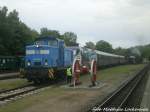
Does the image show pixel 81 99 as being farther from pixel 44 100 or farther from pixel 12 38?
pixel 12 38

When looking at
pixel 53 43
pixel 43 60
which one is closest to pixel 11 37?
pixel 53 43

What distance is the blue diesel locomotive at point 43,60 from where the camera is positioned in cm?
2881

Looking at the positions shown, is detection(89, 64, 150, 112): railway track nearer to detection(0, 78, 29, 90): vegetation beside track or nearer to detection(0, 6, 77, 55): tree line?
detection(0, 78, 29, 90): vegetation beside track

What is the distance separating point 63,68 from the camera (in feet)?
107

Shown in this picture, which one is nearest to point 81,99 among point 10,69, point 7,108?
point 7,108

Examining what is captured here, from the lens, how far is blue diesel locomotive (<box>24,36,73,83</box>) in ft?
94.5

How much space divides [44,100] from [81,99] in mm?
2108

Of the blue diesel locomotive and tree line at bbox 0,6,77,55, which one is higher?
tree line at bbox 0,6,77,55

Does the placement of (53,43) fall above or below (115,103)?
above

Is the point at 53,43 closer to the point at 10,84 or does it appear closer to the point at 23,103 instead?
the point at 10,84

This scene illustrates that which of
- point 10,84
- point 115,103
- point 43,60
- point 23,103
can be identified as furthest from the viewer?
Result: point 10,84

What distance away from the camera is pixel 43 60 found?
2972 cm

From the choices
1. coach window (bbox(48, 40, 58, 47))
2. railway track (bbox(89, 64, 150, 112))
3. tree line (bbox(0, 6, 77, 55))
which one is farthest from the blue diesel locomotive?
tree line (bbox(0, 6, 77, 55))

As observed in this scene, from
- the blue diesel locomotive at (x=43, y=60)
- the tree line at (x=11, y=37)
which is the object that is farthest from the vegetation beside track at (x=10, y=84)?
the tree line at (x=11, y=37)
